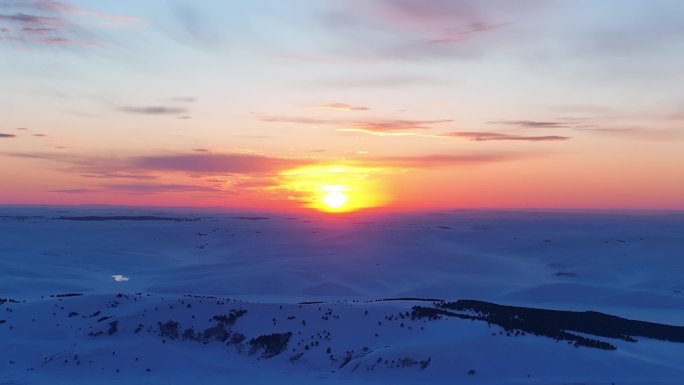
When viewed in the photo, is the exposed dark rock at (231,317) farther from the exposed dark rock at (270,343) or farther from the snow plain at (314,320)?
the exposed dark rock at (270,343)

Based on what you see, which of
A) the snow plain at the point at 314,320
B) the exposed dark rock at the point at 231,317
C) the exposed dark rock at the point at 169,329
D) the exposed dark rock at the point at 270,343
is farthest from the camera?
the exposed dark rock at the point at 231,317

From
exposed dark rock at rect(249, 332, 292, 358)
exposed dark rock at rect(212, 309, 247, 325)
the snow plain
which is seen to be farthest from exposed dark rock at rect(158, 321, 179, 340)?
exposed dark rock at rect(249, 332, 292, 358)

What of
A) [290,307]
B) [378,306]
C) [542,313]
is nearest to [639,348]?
[542,313]

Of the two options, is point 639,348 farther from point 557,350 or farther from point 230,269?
point 230,269

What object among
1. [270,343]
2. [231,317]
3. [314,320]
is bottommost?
[270,343]

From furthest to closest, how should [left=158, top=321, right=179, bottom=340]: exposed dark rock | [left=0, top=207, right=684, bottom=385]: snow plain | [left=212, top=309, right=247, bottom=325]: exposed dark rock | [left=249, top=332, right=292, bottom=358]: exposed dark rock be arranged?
[left=212, top=309, right=247, bottom=325]: exposed dark rock
[left=158, top=321, right=179, bottom=340]: exposed dark rock
[left=249, top=332, right=292, bottom=358]: exposed dark rock
[left=0, top=207, right=684, bottom=385]: snow plain

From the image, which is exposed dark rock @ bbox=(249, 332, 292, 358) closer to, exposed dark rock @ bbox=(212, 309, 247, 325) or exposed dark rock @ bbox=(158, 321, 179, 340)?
exposed dark rock @ bbox=(212, 309, 247, 325)

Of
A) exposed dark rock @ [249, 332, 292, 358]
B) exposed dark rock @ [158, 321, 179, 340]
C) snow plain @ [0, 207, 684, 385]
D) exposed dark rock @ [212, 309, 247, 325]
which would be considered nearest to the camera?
snow plain @ [0, 207, 684, 385]

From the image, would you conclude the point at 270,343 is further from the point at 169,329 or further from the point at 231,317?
the point at 169,329

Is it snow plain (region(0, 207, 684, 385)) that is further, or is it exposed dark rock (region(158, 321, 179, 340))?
exposed dark rock (region(158, 321, 179, 340))

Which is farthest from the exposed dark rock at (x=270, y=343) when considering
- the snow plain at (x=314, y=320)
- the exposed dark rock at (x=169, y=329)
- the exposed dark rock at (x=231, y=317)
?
the exposed dark rock at (x=169, y=329)

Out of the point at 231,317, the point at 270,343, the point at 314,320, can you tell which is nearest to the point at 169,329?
the point at 231,317
